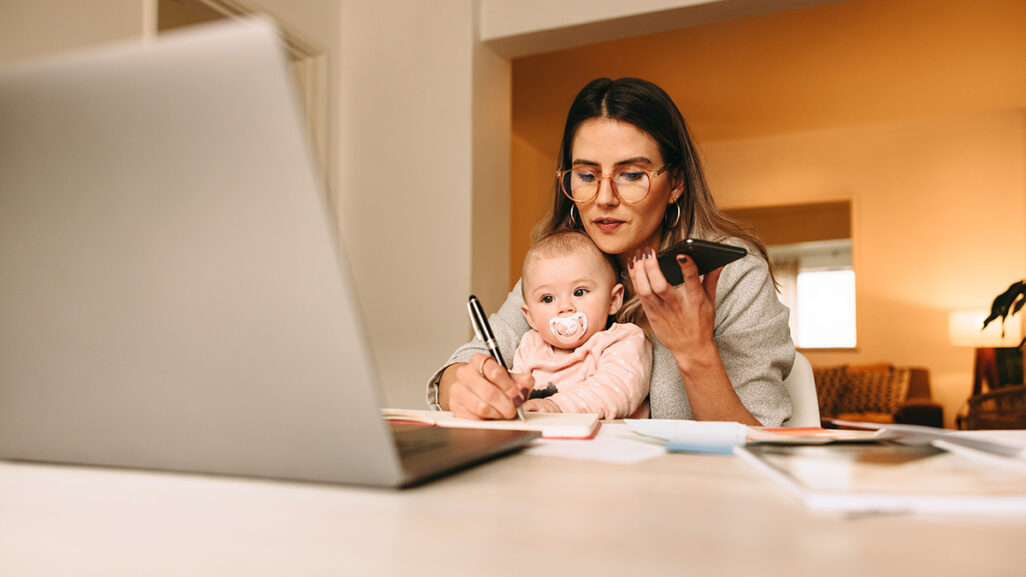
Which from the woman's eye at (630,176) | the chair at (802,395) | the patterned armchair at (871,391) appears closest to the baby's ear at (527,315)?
the woman's eye at (630,176)

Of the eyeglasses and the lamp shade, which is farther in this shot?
the lamp shade

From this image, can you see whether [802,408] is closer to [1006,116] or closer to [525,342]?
[525,342]

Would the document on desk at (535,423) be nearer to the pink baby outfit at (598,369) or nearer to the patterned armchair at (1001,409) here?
the pink baby outfit at (598,369)

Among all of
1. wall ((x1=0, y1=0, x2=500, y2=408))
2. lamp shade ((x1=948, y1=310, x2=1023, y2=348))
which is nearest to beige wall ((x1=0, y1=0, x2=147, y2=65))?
wall ((x1=0, y1=0, x2=500, y2=408))

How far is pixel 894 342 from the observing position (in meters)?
6.02

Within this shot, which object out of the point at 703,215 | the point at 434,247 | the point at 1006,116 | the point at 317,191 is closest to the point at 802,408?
the point at 703,215

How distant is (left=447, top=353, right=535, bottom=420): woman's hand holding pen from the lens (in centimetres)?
82

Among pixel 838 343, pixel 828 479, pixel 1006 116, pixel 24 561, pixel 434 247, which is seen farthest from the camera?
pixel 838 343

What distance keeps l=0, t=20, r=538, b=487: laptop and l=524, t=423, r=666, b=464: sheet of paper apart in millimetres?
132

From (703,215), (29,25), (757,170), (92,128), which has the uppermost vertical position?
(757,170)

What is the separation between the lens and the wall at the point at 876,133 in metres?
4.59

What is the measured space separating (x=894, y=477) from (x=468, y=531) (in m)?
0.29

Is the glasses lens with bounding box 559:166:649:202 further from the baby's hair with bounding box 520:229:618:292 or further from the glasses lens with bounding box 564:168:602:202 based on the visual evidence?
the baby's hair with bounding box 520:229:618:292

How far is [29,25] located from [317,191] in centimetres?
226
